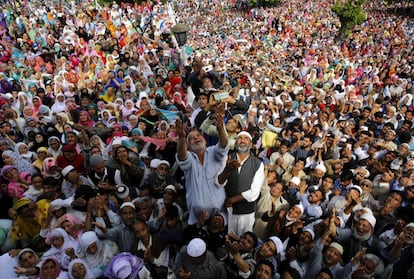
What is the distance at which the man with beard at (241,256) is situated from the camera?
2494mm

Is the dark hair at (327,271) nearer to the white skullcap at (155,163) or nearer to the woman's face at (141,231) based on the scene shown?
the woman's face at (141,231)

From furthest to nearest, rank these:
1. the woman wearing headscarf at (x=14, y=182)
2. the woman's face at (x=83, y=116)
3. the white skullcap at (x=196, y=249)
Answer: the woman's face at (x=83, y=116), the woman wearing headscarf at (x=14, y=182), the white skullcap at (x=196, y=249)

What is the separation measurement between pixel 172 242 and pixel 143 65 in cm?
654

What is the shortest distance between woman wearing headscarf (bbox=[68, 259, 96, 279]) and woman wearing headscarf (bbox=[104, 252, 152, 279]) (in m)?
0.17

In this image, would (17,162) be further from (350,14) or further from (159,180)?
(350,14)

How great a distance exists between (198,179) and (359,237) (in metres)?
1.64

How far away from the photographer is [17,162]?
13.9ft

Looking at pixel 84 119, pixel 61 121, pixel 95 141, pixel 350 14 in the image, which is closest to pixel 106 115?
pixel 84 119

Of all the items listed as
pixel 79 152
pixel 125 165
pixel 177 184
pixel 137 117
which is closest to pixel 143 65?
pixel 137 117

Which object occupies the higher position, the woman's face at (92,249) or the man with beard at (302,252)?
the woman's face at (92,249)

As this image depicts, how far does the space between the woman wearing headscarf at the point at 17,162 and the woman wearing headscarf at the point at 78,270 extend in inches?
89.5

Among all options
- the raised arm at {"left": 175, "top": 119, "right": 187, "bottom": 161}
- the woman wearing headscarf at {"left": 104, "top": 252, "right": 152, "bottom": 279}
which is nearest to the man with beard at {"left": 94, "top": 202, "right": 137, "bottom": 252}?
the woman wearing headscarf at {"left": 104, "top": 252, "right": 152, "bottom": 279}

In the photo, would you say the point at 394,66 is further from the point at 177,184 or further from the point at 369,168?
the point at 177,184

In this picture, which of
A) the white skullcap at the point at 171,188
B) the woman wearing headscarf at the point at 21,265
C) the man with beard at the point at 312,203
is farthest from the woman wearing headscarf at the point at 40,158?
the man with beard at the point at 312,203
